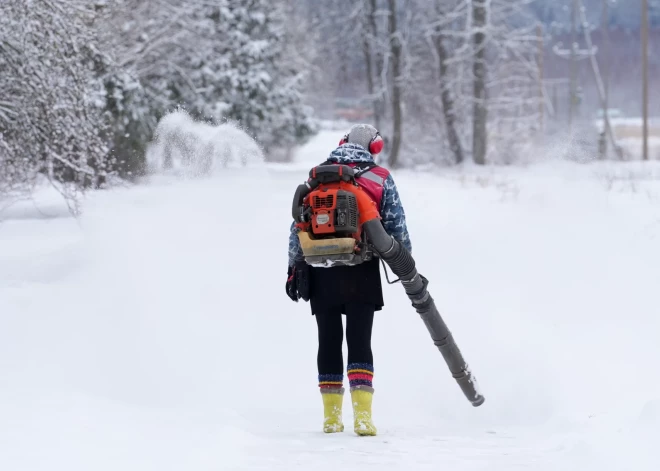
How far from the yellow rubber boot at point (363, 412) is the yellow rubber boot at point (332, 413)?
154mm

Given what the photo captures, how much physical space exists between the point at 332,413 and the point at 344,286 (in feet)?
2.51

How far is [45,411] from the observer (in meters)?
5.47

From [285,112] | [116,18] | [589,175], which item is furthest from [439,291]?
[285,112]

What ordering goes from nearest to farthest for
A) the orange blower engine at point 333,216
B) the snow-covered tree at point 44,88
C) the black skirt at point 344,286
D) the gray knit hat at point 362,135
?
the orange blower engine at point 333,216 < the black skirt at point 344,286 < the gray knit hat at point 362,135 < the snow-covered tree at point 44,88

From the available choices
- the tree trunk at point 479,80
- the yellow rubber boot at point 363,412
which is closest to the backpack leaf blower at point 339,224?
the yellow rubber boot at point 363,412

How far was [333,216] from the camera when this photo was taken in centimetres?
550

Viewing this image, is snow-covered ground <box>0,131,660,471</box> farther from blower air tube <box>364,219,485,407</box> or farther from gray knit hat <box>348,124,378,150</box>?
gray knit hat <box>348,124,378,150</box>

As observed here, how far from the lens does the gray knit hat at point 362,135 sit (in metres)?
5.94

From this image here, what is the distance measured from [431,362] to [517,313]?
1.64 metres

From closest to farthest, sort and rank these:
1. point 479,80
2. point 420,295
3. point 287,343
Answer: point 420,295, point 287,343, point 479,80

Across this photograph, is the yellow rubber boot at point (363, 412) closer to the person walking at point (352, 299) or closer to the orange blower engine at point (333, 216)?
the person walking at point (352, 299)

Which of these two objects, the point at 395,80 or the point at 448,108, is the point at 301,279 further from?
the point at 395,80

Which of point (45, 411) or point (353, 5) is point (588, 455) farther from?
point (353, 5)

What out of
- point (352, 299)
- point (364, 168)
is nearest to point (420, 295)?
point (352, 299)
